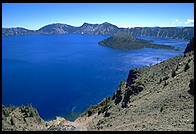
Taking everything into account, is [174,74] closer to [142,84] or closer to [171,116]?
[142,84]

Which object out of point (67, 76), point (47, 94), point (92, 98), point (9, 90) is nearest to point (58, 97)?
point (47, 94)

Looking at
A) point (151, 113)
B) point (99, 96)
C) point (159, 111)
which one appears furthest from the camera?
point (99, 96)

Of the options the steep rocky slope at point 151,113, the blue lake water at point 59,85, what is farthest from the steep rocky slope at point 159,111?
the blue lake water at point 59,85

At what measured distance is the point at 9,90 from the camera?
2702 inches

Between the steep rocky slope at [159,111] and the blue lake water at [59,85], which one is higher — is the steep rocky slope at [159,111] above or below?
above

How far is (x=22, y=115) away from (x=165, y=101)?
1999cm

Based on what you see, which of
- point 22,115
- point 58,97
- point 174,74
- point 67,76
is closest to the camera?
point 22,115

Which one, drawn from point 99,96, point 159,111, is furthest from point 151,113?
point 99,96

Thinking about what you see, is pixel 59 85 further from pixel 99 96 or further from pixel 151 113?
pixel 151 113

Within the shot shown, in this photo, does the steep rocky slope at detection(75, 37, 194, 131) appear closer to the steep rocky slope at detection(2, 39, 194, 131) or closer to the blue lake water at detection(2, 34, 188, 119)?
the steep rocky slope at detection(2, 39, 194, 131)

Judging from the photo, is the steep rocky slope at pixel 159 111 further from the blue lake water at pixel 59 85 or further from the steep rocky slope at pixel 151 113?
the blue lake water at pixel 59 85

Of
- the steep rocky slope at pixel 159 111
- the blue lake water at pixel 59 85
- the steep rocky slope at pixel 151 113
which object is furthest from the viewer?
the blue lake water at pixel 59 85

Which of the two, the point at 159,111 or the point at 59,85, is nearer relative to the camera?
the point at 159,111

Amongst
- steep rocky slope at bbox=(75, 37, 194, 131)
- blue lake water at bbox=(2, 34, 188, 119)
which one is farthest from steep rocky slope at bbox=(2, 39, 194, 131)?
blue lake water at bbox=(2, 34, 188, 119)
